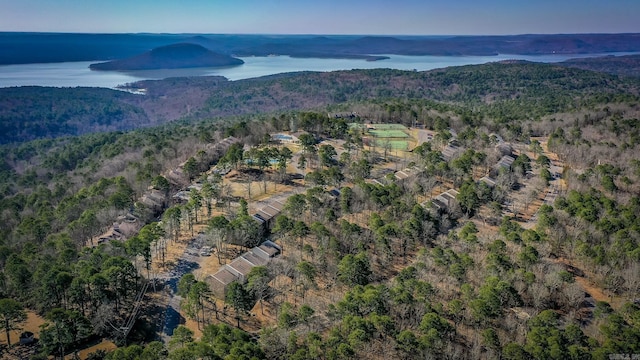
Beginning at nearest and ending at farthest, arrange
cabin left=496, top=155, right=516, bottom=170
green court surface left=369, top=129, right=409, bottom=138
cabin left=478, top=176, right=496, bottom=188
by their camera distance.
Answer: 1. cabin left=478, top=176, right=496, bottom=188
2. cabin left=496, top=155, right=516, bottom=170
3. green court surface left=369, top=129, right=409, bottom=138

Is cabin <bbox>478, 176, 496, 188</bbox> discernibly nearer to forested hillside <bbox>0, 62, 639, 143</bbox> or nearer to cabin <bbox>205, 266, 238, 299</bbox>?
cabin <bbox>205, 266, 238, 299</bbox>

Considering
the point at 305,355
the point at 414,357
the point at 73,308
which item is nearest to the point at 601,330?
the point at 414,357

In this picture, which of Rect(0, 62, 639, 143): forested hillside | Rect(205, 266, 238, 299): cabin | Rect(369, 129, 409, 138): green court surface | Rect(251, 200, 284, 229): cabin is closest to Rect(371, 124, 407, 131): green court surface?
Rect(369, 129, 409, 138): green court surface

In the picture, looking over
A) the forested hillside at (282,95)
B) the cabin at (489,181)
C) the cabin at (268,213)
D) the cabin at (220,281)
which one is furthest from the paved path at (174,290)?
the forested hillside at (282,95)

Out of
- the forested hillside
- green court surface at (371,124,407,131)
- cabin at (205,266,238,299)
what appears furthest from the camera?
the forested hillside

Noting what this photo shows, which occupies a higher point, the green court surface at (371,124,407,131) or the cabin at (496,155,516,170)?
the green court surface at (371,124,407,131)

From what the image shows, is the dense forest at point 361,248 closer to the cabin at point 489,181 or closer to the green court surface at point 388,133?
the cabin at point 489,181

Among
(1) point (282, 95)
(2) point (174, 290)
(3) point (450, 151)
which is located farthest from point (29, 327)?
(1) point (282, 95)

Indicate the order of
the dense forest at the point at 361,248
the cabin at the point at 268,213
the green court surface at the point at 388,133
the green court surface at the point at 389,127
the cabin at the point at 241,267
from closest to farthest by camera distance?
1. the dense forest at the point at 361,248
2. the cabin at the point at 241,267
3. the cabin at the point at 268,213
4. the green court surface at the point at 388,133
5. the green court surface at the point at 389,127

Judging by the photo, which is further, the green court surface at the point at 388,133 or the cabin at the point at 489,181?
the green court surface at the point at 388,133

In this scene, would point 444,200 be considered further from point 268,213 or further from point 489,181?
point 268,213
